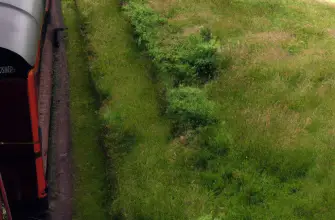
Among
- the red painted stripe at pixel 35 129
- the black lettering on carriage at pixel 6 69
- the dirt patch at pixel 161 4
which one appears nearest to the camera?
the black lettering on carriage at pixel 6 69

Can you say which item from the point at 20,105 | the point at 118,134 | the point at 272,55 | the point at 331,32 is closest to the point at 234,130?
the point at 118,134

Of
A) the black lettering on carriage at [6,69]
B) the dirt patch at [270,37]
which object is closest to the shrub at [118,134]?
the black lettering on carriage at [6,69]

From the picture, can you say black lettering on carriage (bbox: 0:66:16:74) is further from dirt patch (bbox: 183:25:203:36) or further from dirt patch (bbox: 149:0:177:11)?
dirt patch (bbox: 149:0:177:11)

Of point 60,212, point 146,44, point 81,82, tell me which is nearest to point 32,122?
point 60,212

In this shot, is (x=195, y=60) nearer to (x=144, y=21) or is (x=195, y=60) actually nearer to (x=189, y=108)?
(x=189, y=108)

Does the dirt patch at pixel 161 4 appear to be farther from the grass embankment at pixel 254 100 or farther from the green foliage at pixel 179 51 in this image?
the green foliage at pixel 179 51

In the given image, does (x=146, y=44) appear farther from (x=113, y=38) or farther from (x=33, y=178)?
(x=33, y=178)
